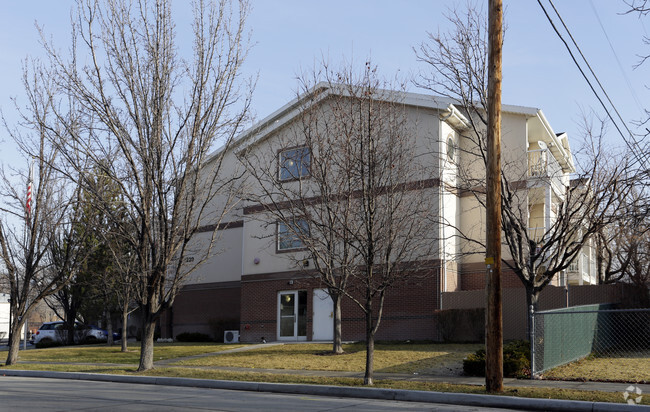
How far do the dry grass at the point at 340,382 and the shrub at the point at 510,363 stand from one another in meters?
2.10

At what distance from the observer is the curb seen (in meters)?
10.7

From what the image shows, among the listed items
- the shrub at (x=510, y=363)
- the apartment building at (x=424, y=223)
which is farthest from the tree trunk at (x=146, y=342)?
the shrub at (x=510, y=363)

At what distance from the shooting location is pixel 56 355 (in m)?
25.0

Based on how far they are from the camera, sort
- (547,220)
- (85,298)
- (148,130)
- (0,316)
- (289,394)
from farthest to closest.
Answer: (0,316), (85,298), (547,220), (148,130), (289,394)

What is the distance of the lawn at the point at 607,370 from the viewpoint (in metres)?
14.2

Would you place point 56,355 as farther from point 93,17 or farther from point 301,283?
point 93,17

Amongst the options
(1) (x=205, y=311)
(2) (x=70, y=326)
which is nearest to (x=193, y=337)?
(1) (x=205, y=311)

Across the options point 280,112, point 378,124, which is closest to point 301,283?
point 280,112

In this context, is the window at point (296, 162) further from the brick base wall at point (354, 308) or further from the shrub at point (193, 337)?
the shrub at point (193, 337)

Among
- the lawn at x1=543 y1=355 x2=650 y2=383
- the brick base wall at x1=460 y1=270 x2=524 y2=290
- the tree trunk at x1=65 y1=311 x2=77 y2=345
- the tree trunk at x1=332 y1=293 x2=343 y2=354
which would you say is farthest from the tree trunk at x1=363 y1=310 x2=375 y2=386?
the tree trunk at x1=65 y1=311 x2=77 y2=345

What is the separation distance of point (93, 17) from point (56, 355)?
14.0 meters

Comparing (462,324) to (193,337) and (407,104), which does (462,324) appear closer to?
(407,104)

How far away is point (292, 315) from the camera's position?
2841cm

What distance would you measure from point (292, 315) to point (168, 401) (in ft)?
56.7
